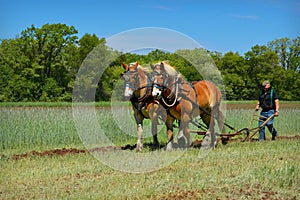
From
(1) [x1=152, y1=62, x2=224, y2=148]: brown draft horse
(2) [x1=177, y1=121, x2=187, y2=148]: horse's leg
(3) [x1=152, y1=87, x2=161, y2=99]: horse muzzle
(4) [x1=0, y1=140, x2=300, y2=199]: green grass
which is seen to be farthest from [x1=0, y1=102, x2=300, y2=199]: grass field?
(3) [x1=152, y1=87, x2=161, y2=99]: horse muzzle

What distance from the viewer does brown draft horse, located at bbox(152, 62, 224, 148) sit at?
937 centimetres

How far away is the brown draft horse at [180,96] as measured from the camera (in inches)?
369

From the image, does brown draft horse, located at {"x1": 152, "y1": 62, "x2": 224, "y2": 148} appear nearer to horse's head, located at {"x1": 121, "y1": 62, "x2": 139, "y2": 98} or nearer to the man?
horse's head, located at {"x1": 121, "y1": 62, "x2": 139, "y2": 98}

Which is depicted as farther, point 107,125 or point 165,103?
point 107,125

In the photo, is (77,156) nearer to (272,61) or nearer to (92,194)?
(92,194)

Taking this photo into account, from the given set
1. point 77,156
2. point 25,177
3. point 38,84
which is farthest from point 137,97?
point 38,84

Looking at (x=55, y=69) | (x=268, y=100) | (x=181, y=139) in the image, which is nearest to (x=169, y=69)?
(x=181, y=139)

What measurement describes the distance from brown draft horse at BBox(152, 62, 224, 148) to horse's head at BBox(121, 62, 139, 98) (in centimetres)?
51

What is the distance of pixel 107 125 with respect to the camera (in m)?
14.1

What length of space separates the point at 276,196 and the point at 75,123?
9.41 meters

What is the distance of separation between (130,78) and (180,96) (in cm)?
134

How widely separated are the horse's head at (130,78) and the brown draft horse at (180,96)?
51 centimetres

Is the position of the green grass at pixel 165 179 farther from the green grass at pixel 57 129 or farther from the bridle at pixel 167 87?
the green grass at pixel 57 129

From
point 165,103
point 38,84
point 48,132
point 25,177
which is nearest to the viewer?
point 25,177
